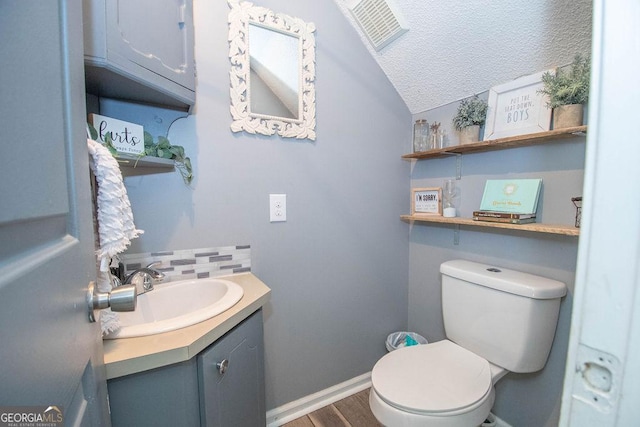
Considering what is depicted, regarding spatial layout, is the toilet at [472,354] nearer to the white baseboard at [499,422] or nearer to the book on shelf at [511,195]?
the book on shelf at [511,195]

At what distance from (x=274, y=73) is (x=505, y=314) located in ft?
4.83

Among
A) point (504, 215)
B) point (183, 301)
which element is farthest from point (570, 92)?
point (183, 301)

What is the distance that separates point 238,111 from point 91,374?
3.42ft

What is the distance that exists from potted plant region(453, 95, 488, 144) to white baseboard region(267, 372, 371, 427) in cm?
147

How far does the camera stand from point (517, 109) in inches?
46.5

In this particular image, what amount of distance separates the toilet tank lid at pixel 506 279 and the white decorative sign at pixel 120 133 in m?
1.40

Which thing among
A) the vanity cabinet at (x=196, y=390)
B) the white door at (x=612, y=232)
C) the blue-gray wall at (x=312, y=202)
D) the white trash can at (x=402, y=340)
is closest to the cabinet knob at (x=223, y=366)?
the vanity cabinet at (x=196, y=390)

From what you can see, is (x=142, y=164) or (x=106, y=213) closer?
(x=106, y=213)

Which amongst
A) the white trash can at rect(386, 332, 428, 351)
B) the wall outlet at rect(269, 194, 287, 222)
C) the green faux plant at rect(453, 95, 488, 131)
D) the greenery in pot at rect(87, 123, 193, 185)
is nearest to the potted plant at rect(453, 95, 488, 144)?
the green faux plant at rect(453, 95, 488, 131)

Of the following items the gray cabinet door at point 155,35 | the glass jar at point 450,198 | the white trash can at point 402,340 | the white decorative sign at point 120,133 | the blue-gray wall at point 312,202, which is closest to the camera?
the gray cabinet door at point 155,35

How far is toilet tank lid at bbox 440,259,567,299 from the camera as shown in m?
1.02

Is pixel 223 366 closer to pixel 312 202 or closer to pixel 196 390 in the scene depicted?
pixel 196 390

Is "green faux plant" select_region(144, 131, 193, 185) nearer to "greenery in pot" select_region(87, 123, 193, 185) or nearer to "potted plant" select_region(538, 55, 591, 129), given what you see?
"greenery in pot" select_region(87, 123, 193, 185)

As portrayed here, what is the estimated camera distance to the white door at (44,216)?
25 cm
